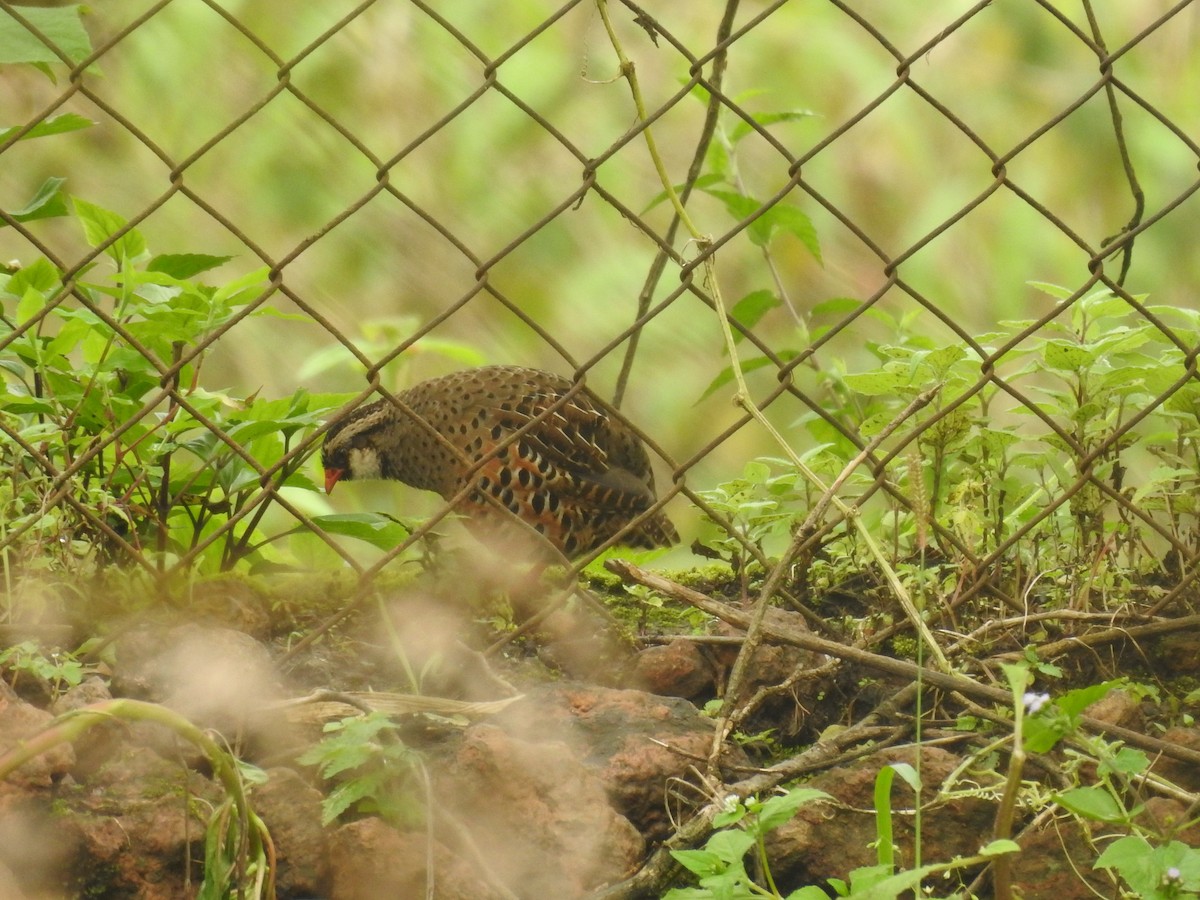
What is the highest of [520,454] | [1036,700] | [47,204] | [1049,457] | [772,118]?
[772,118]

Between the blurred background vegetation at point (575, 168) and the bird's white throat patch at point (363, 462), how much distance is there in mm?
1007

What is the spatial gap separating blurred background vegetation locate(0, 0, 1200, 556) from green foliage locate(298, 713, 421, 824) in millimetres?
3132

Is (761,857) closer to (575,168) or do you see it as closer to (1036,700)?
(1036,700)

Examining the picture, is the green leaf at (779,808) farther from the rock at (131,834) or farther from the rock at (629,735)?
the rock at (131,834)

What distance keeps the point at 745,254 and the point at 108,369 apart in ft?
10.8

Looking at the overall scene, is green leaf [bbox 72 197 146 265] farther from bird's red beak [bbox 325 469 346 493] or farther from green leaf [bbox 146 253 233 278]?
bird's red beak [bbox 325 469 346 493]

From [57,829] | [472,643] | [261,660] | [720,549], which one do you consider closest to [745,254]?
[720,549]

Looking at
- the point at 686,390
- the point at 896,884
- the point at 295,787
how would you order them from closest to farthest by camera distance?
the point at 896,884
the point at 295,787
the point at 686,390

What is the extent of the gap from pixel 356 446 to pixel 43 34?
6.73ft

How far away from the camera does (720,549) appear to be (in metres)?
2.82

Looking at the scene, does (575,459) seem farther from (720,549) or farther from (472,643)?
(472,643)

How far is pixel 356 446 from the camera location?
13.1 ft

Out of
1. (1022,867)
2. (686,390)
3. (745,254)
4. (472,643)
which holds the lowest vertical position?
(1022,867)

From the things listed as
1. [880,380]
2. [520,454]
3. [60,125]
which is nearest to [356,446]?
[520,454]
